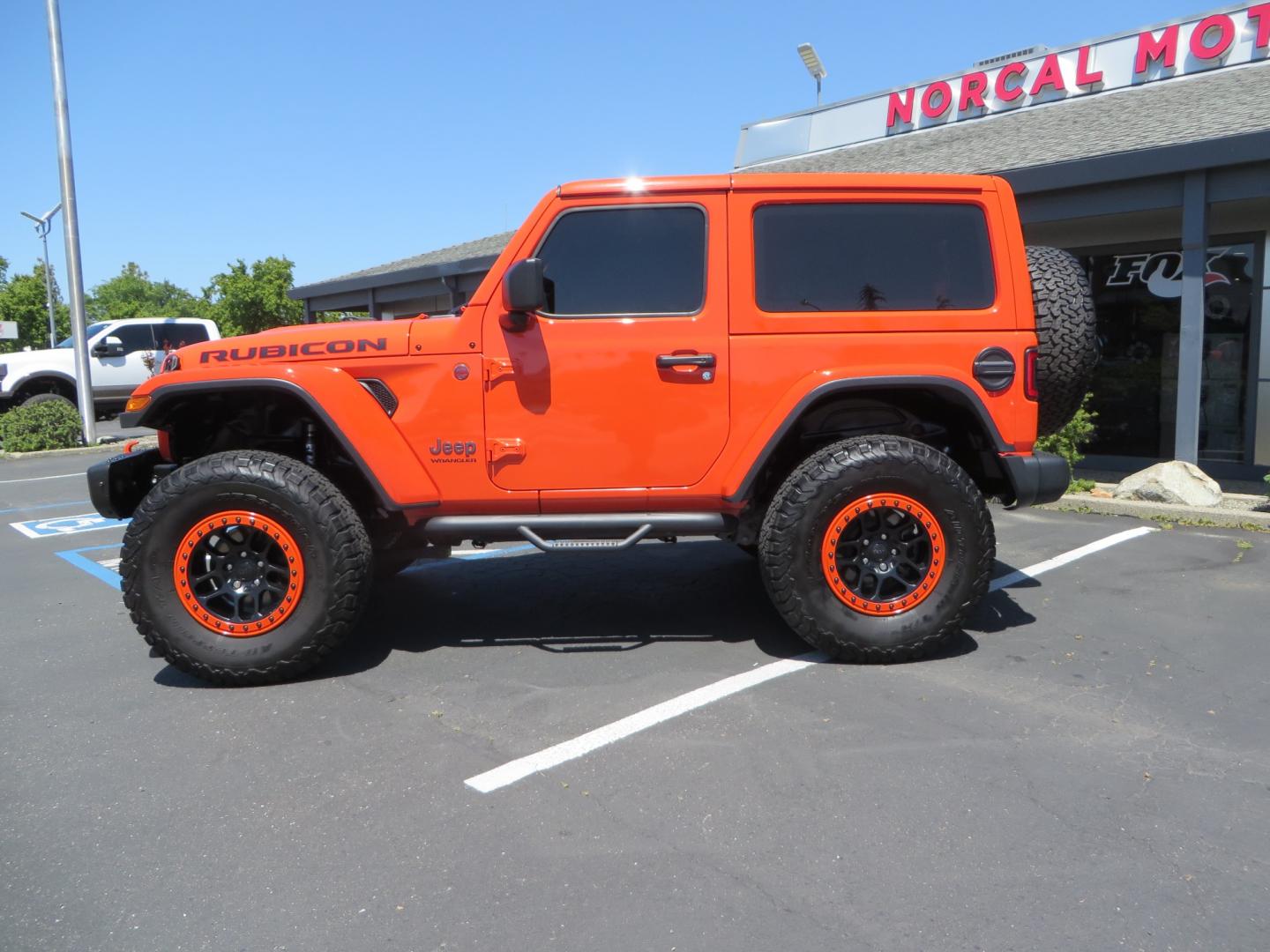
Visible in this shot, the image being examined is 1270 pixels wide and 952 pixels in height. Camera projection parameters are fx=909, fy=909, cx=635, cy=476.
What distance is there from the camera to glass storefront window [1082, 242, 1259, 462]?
10.5 meters

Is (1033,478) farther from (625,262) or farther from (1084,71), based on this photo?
(1084,71)

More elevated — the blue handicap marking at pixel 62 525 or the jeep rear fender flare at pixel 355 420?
the jeep rear fender flare at pixel 355 420

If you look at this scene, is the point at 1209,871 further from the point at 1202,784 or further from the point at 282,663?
the point at 282,663

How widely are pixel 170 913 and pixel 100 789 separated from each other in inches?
37.4

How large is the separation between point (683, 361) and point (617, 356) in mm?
300

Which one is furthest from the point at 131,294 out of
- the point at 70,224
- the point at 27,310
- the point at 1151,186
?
the point at 1151,186

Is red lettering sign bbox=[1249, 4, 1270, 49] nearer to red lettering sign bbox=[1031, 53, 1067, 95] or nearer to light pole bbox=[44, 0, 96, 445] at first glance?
red lettering sign bbox=[1031, 53, 1067, 95]

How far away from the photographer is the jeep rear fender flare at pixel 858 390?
4.12 metres

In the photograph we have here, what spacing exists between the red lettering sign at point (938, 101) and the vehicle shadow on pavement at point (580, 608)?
11.4 meters

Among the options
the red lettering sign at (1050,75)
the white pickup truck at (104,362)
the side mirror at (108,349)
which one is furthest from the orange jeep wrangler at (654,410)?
the side mirror at (108,349)

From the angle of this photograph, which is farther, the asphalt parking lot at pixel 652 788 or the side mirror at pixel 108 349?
the side mirror at pixel 108 349

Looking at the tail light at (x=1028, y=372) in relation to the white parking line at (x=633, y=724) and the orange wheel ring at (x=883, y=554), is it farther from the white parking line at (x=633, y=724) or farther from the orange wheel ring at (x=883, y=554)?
the white parking line at (x=633, y=724)

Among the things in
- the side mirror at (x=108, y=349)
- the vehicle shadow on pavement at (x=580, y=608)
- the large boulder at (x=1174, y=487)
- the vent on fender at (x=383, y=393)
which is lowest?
the vehicle shadow on pavement at (x=580, y=608)

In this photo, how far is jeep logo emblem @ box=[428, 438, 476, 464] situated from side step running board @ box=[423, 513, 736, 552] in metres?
0.29
